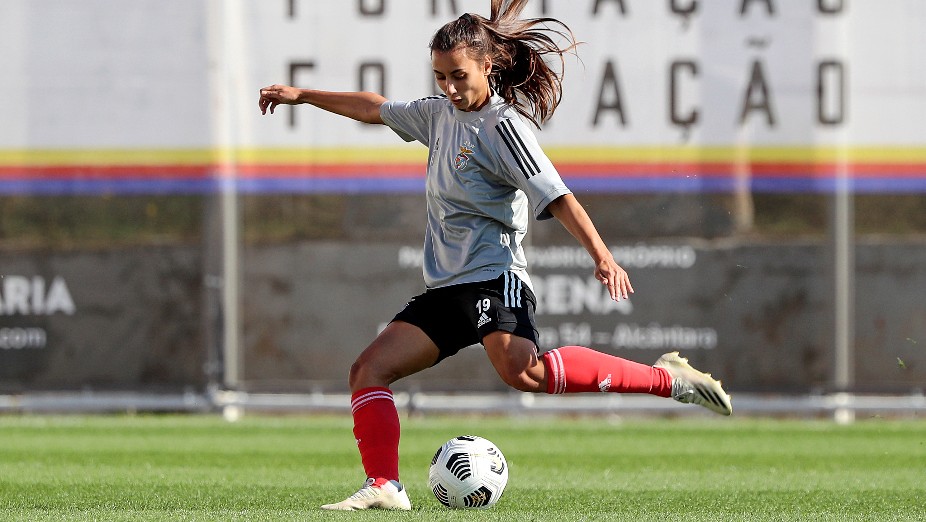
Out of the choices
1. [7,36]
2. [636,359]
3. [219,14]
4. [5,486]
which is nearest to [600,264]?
[5,486]

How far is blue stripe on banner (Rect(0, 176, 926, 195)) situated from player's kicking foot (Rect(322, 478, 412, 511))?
19.2ft

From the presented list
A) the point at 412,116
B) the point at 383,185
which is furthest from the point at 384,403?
the point at 383,185

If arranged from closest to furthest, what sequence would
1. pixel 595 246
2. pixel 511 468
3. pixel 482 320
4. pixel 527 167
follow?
pixel 595 246 → pixel 527 167 → pixel 482 320 → pixel 511 468

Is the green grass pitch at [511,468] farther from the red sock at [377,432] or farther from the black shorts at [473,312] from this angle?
the black shorts at [473,312]

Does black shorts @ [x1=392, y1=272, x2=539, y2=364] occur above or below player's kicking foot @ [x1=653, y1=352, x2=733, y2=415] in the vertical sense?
above

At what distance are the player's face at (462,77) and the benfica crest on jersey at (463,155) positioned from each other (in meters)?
0.15

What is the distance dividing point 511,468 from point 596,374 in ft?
7.26

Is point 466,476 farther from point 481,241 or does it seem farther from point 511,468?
point 511,468

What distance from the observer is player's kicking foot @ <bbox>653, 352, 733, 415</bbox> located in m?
6.01

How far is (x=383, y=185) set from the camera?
1148cm

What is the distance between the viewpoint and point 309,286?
11508 millimetres

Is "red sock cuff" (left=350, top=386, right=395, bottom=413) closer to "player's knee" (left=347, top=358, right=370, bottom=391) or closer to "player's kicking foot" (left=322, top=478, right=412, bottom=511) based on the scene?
"player's knee" (left=347, top=358, right=370, bottom=391)

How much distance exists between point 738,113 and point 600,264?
6258 mm

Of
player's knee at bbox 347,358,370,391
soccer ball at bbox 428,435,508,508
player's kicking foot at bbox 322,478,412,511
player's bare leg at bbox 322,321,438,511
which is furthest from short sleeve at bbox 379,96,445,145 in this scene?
player's kicking foot at bbox 322,478,412,511
